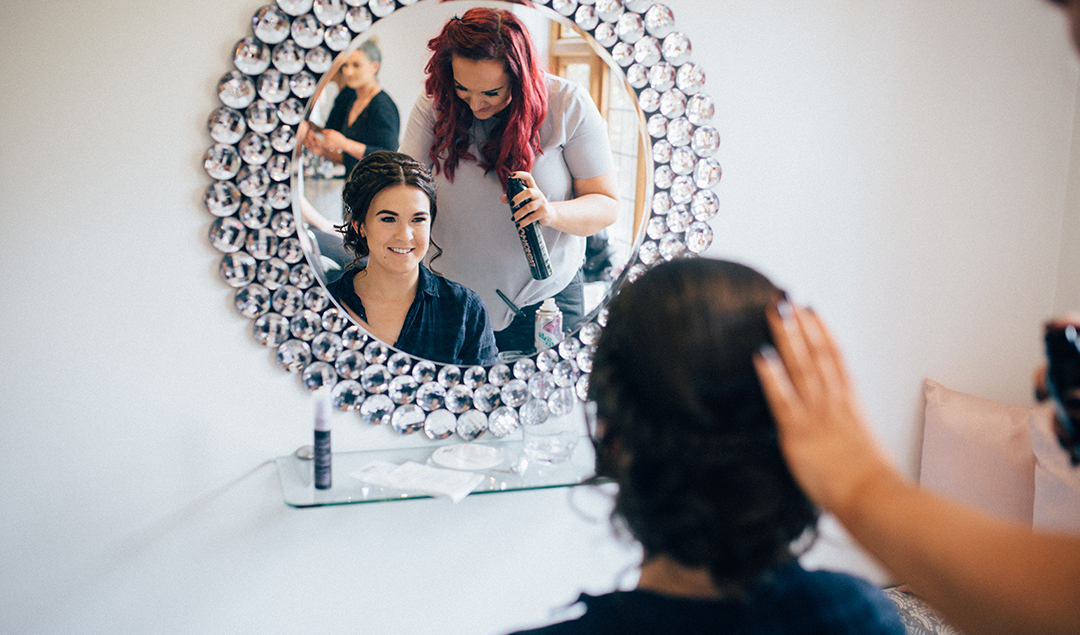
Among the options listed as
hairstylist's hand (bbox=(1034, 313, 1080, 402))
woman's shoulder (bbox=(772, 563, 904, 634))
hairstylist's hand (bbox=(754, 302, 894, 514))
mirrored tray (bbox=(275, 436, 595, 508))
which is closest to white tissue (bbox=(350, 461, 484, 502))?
mirrored tray (bbox=(275, 436, 595, 508))

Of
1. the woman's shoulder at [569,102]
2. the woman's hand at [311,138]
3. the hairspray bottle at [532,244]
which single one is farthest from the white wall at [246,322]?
the hairspray bottle at [532,244]

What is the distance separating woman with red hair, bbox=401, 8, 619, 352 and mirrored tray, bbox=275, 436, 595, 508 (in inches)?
8.9

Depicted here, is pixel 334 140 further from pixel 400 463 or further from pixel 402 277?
pixel 400 463

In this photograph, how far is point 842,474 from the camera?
22.8 inches

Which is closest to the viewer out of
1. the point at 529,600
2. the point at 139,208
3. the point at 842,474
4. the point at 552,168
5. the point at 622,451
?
the point at 842,474

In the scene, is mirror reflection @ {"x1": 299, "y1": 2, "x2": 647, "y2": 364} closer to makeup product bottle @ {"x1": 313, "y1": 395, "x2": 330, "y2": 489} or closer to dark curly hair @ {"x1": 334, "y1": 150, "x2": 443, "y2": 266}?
dark curly hair @ {"x1": 334, "y1": 150, "x2": 443, "y2": 266}

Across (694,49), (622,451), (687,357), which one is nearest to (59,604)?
(622,451)

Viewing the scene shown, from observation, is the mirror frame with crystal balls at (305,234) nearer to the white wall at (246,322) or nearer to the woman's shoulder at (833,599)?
the white wall at (246,322)

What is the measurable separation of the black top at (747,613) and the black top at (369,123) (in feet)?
2.65

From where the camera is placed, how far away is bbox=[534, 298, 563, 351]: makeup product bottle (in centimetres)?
135

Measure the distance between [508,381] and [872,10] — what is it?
1110 mm

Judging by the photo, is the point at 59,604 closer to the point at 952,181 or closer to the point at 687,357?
the point at 687,357

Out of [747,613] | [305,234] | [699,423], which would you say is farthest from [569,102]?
[747,613]

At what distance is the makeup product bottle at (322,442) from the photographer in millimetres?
1173
